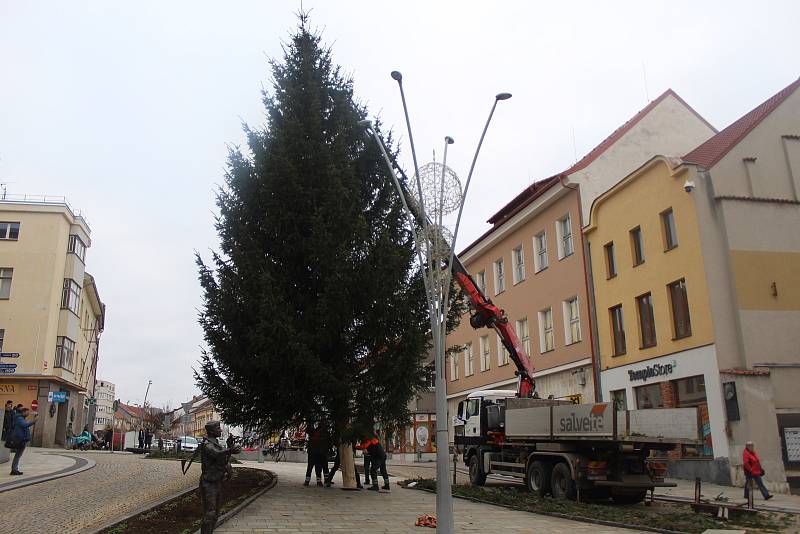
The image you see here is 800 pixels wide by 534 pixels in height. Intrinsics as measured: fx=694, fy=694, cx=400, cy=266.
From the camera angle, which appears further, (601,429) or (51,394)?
(51,394)

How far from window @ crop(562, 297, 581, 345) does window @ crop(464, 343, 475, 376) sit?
421 inches

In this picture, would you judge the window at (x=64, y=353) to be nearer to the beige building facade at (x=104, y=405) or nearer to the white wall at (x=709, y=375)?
the white wall at (x=709, y=375)

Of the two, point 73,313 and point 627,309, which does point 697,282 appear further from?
point 73,313

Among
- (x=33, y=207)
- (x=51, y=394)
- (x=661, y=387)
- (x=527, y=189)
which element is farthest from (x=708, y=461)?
(x=33, y=207)

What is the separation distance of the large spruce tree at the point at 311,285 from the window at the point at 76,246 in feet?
106

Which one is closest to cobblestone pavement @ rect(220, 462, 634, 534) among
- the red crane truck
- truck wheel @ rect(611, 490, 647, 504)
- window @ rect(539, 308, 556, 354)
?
the red crane truck

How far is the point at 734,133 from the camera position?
965 inches

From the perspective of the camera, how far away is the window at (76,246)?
4534cm

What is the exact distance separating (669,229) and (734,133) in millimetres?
4485

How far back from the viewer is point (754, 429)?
19625 mm

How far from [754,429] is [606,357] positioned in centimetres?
713

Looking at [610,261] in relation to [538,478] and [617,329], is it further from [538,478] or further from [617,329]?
[538,478]

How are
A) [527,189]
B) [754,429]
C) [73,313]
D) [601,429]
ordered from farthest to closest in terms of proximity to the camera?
[73,313] → [527,189] → [754,429] → [601,429]

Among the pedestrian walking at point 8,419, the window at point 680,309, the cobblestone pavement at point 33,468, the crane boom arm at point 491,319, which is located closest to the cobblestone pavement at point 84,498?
the cobblestone pavement at point 33,468
